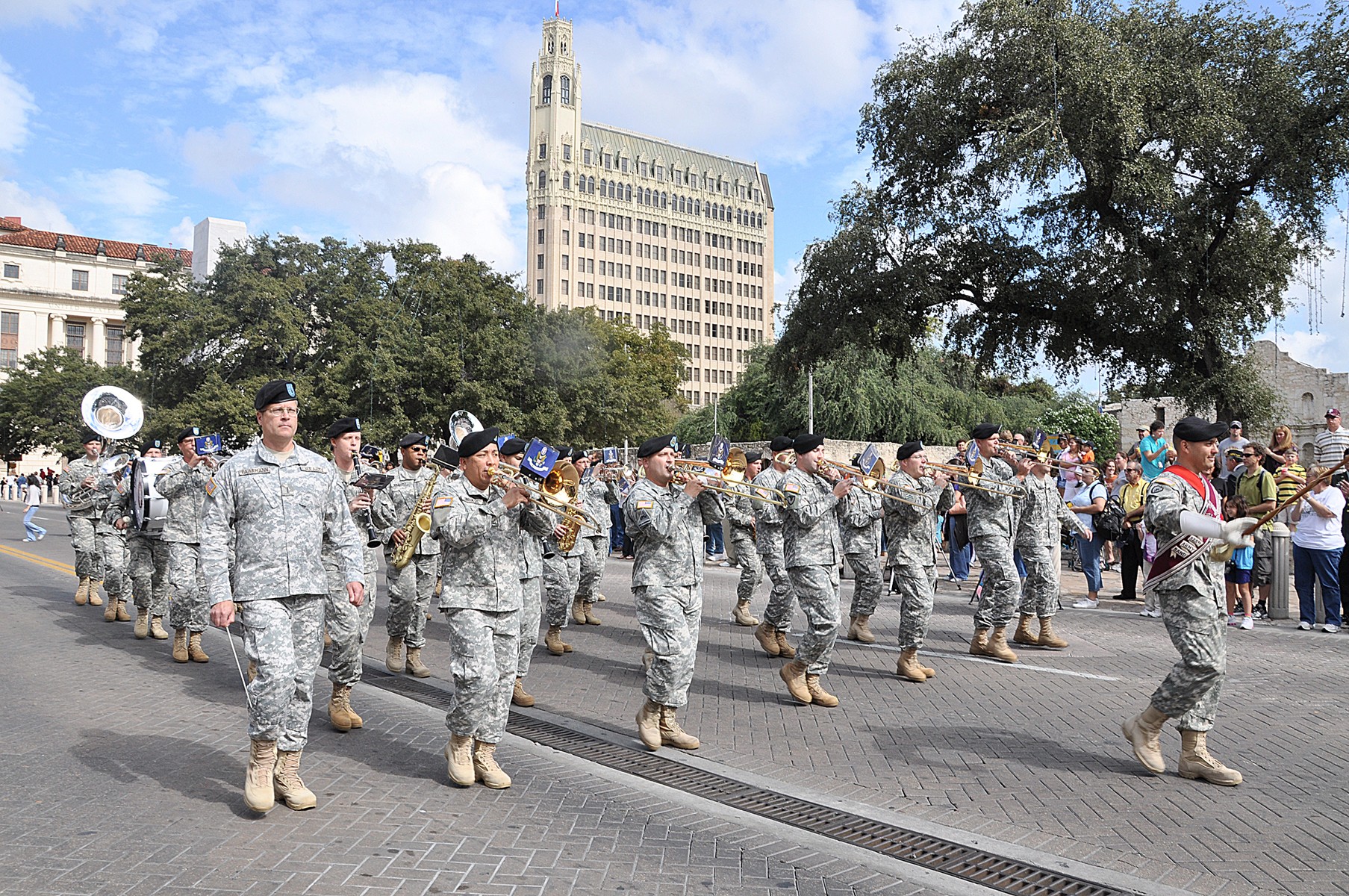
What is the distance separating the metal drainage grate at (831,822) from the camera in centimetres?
445

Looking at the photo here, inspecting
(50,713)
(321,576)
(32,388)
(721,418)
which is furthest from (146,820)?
(32,388)

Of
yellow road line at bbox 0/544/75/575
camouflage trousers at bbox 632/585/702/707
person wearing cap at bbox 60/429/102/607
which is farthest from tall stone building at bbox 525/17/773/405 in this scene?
camouflage trousers at bbox 632/585/702/707

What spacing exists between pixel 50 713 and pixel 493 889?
16.4ft

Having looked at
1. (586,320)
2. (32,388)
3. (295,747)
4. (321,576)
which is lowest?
(295,747)

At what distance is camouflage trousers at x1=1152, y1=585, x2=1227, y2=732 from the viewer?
19.0ft

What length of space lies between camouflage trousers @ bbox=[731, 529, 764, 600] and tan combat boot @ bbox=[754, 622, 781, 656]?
1832 millimetres

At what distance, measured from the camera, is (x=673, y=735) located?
21.7ft

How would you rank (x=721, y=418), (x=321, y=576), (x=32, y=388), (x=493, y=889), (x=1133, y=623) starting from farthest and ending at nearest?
(x=32, y=388), (x=721, y=418), (x=1133, y=623), (x=321, y=576), (x=493, y=889)

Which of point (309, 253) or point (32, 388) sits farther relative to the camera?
point (32, 388)

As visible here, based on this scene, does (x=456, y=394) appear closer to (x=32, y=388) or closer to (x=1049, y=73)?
(x=1049, y=73)

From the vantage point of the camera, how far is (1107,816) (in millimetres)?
5289

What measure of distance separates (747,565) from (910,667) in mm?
3615

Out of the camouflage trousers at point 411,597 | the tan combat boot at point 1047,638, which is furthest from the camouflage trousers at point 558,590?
the tan combat boot at point 1047,638

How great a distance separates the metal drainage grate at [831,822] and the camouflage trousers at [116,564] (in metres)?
7.57
